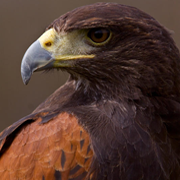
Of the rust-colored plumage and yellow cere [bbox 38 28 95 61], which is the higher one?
yellow cere [bbox 38 28 95 61]

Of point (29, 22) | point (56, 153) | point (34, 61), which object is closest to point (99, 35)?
point (34, 61)

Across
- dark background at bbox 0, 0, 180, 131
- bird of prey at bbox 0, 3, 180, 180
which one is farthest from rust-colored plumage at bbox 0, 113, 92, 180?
dark background at bbox 0, 0, 180, 131

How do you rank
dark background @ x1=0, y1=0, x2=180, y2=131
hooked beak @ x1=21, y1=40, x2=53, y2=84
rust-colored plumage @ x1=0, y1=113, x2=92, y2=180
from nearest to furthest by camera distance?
rust-colored plumage @ x1=0, y1=113, x2=92, y2=180 → hooked beak @ x1=21, y1=40, x2=53, y2=84 → dark background @ x1=0, y1=0, x2=180, y2=131

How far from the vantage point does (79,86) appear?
1321 mm

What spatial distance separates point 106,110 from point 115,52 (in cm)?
24

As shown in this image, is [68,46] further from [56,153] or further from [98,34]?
[56,153]

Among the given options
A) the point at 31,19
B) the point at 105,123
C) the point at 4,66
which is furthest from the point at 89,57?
the point at 4,66

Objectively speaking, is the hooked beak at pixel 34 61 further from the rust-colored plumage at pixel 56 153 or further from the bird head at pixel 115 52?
the rust-colored plumage at pixel 56 153

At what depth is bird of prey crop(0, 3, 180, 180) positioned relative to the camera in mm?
1069

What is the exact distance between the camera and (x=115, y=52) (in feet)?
3.84

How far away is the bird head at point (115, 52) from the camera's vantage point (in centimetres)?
115

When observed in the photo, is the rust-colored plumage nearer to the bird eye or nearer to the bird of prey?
the bird of prey

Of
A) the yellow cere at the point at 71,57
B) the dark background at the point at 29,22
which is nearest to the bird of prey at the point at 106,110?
the yellow cere at the point at 71,57

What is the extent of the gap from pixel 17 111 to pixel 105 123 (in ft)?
5.74
